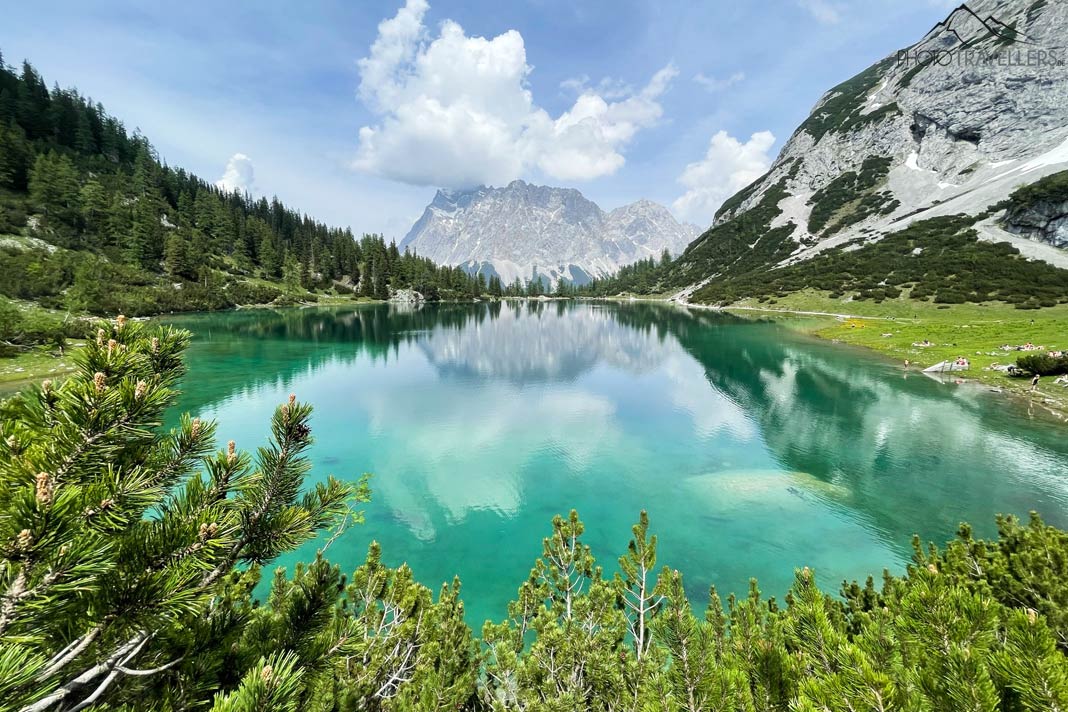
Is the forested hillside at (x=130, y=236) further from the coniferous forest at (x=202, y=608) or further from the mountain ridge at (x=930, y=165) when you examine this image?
the mountain ridge at (x=930, y=165)

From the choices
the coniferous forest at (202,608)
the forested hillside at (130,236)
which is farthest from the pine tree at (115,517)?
the forested hillside at (130,236)

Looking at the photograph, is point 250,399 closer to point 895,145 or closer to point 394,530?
point 394,530

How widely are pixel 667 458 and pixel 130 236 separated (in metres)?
118

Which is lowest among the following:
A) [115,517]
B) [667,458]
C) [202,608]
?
[667,458]

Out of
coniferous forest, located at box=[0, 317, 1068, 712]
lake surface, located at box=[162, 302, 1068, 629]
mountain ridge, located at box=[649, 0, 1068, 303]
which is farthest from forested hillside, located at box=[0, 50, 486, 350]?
mountain ridge, located at box=[649, 0, 1068, 303]

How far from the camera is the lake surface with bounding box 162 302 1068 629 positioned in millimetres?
12367

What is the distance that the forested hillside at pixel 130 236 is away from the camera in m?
58.2

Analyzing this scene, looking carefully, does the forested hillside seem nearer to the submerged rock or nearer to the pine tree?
the submerged rock

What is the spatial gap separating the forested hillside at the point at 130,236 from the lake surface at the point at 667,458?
94.7ft

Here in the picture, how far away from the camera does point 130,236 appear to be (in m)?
87.1

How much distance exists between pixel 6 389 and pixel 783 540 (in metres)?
38.5

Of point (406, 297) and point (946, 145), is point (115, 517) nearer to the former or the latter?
point (406, 297)

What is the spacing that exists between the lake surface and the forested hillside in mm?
28854

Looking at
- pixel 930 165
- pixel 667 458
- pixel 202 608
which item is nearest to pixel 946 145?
pixel 930 165
